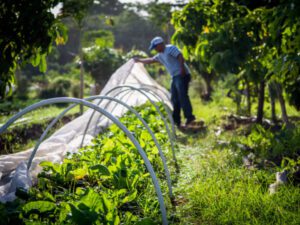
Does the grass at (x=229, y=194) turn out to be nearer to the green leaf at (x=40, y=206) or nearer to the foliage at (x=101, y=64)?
the green leaf at (x=40, y=206)

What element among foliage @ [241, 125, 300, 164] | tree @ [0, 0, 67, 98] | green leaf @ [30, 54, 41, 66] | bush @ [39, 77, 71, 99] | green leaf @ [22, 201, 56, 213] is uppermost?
tree @ [0, 0, 67, 98]

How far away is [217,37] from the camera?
3.71 metres

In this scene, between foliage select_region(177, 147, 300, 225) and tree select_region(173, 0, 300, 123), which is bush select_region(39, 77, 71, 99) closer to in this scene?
tree select_region(173, 0, 300, 123)

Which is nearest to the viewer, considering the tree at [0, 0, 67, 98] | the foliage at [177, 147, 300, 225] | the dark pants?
the foliage at [177, 147, 300, 225]

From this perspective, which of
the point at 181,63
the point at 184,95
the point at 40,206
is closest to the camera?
the point at 40,206

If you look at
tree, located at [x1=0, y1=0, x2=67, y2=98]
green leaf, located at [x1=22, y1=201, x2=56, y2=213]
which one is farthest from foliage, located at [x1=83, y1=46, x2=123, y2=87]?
green leaf, located at [x1=22, y1=201, x2=56, y2=213]

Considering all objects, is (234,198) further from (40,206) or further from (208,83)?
(208,83)

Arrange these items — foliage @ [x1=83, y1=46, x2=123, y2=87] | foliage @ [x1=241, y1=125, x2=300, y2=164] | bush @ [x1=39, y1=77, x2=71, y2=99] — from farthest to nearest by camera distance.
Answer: foliage @ [x1=83, y1=46, x2=123, y2=87] → bush @ [x1=39, y1=77, x2=71, y2=99] → foliage @ [x1=241, y1=125, x2=300, y2=164]

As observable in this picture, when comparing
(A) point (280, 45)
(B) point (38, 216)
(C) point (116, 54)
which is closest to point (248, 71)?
(A) point (280, 45)

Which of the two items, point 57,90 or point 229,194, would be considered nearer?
point 229,194

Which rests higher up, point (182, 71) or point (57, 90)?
point (182, 71)

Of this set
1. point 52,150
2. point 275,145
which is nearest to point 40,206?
point 52,150

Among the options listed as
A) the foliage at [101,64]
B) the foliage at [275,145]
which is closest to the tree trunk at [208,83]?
the foliage at [101,64]

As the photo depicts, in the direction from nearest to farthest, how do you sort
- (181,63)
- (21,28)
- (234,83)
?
(21,28) → (181,63) → (234,83)
